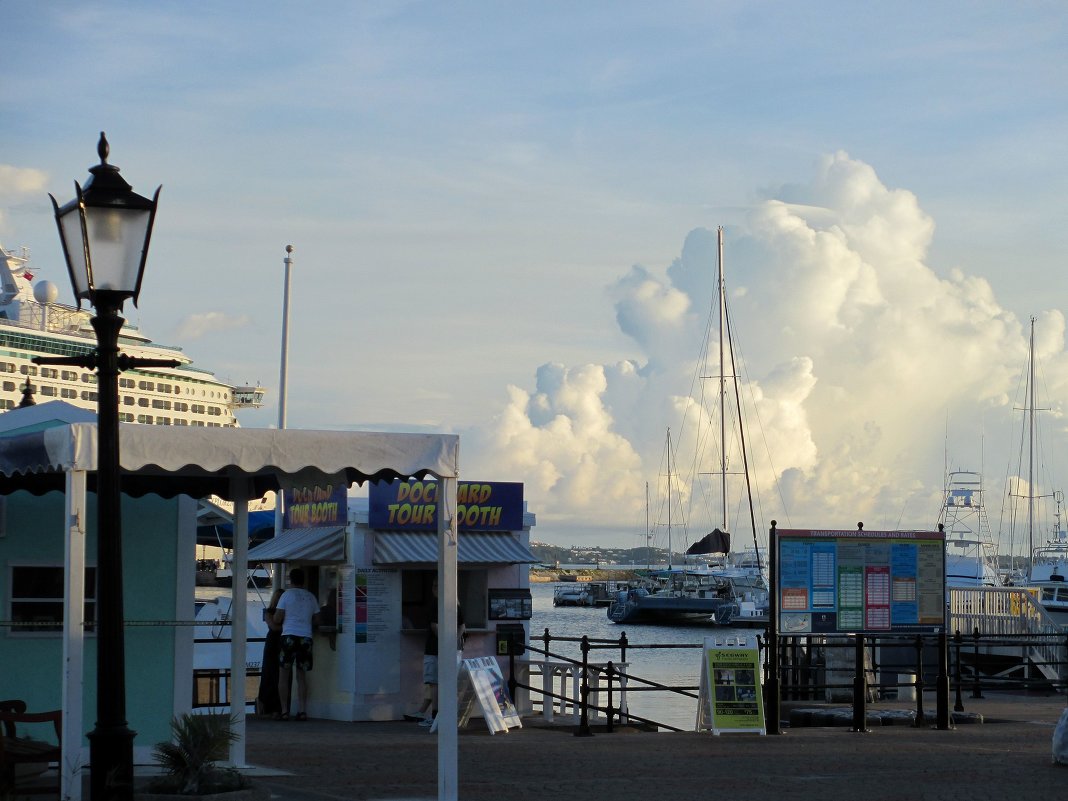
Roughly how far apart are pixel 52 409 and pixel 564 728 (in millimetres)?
7794

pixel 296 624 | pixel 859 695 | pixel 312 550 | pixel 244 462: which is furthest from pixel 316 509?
pixel 244 462

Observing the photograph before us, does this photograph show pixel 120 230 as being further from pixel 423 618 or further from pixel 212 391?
pixel 212 391

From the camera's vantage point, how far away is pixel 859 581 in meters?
18.2

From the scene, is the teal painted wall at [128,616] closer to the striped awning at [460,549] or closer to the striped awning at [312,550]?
the striped awning at [312,550]

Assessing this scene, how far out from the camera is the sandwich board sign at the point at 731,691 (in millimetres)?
16594

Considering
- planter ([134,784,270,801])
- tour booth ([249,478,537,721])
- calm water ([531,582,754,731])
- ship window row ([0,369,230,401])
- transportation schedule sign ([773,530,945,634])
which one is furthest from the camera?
ship window row ([0,369,230,401])

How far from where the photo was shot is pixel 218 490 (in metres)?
13.1

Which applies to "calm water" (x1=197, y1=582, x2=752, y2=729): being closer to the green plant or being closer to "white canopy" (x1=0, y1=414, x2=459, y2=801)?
"white canopy" (x1=0, y1=414, x2=459, y2=801)

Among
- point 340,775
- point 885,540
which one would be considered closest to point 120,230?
point 340,775

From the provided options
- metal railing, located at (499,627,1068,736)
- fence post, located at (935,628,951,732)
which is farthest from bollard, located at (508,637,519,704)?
fence post, located at (935,628,951,732)

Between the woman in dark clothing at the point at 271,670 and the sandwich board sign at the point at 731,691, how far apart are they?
18.3 ft

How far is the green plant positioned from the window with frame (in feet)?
9.28

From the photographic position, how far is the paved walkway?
463 inches

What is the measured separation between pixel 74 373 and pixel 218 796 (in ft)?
298
